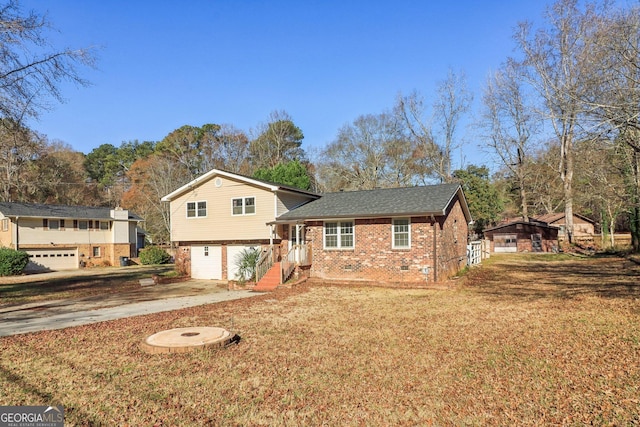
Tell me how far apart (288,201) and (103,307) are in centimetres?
1009

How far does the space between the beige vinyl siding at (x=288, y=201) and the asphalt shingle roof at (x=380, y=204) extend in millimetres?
448

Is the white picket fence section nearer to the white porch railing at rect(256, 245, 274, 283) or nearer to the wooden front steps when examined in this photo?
the white porch railing at rect(256, 245, 274, 283)

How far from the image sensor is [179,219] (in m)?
22.2

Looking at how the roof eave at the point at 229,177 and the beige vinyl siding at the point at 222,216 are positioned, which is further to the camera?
the beige vinyl siding at the point at 222,216

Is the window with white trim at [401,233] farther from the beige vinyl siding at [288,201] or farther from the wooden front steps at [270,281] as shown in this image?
the beige vinyl siding at [288,201]

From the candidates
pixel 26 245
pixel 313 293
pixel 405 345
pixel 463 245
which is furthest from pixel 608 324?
pixel 26 245

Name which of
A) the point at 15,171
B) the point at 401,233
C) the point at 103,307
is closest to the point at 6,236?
the point at 15,171

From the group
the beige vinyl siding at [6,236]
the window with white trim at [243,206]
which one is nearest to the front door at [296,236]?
the window with white trim at [243,206]

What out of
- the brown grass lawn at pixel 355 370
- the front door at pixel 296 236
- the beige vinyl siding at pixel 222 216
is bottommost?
the brown grass lawn at pixel 355 370

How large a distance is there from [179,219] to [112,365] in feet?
55.1

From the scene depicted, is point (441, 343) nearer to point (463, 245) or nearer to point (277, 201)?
point (277, 201)

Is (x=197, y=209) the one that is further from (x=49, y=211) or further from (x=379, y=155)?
(x=379, y=155)

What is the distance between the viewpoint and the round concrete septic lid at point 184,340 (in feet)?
22.3

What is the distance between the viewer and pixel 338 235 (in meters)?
17.7
